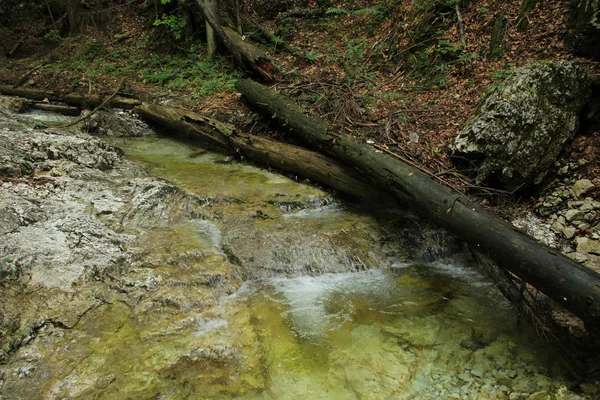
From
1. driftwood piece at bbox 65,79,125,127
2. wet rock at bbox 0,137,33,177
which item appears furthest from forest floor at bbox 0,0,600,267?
wet rock at bbox 0,137,33,177

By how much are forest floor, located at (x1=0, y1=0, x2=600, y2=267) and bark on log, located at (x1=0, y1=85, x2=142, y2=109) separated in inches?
19.6

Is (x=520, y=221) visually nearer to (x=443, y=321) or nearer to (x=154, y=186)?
(x=443, y=321)

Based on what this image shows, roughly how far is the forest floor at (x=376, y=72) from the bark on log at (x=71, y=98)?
1.63ft

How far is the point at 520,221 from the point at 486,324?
1.97m

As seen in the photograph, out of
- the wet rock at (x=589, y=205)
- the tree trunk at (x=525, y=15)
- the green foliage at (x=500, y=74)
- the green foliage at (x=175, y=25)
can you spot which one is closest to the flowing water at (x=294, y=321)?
the wet rock at (x=589, y=205)

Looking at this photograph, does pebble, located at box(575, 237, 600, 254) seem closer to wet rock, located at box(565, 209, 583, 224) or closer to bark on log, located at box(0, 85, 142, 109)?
wet rock, located at box(565, 209, 583, 224)

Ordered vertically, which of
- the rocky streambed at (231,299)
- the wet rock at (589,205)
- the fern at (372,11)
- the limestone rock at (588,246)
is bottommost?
the rocky streambed at (231,299)

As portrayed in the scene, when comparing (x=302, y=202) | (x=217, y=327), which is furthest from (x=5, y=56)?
(x=217, y=327)

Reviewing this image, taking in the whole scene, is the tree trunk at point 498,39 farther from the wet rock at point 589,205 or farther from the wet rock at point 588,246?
the wet rock at point 588,246

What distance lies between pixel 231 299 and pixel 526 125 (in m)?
4.85

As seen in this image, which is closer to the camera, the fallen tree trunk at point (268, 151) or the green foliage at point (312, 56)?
the fallen tree trunk at point (268, 151)

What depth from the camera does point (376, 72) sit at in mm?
9359

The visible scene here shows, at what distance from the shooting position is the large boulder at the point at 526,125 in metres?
5.53

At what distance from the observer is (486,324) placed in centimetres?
427
